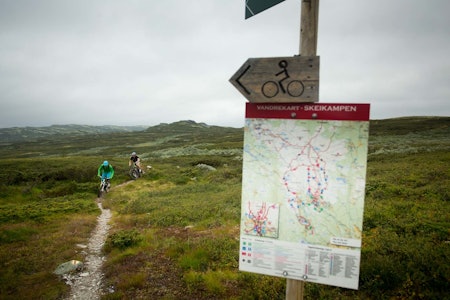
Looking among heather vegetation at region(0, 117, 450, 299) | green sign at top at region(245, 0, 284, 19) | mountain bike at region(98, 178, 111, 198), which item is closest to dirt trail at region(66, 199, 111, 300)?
heather vegetation at region(0, 117, 450, 299)

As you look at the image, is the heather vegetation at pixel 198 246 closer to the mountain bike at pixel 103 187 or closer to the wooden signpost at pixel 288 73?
the mountain bike at pixel 103 187

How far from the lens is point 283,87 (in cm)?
339

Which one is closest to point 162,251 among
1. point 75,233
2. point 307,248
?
point 75,233

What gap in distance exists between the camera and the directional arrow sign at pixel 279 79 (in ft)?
10.8

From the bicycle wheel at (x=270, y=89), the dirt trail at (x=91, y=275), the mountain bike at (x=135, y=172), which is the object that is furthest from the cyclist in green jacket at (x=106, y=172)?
the bicycle wheel at (x=270, y=89)

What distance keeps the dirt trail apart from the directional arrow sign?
260 inches

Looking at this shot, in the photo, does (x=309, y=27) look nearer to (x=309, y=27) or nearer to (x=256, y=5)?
(x=309, y=27)

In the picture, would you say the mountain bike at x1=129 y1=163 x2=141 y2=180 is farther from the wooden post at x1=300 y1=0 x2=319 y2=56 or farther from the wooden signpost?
the wooden post at x1=300 y1=0 x2=319 y2=56

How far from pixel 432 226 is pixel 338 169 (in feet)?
20.8

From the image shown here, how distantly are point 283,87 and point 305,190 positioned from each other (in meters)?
1.48

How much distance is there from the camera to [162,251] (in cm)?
845

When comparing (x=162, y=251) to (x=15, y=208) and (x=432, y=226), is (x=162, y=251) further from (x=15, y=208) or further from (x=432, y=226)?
(x=15, y=208)

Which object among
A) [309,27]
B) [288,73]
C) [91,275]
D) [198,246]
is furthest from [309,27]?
[91,275]

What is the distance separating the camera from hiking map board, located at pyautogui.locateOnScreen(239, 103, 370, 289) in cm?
326
